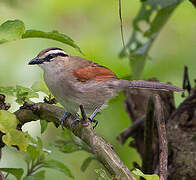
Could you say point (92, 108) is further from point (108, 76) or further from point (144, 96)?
point (144, 96)

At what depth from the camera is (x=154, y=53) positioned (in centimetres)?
499

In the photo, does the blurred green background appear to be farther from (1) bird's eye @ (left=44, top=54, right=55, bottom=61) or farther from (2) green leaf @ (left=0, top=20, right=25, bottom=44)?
(2) green leaf @ (left=0, top=20, right=25, bottom=44)

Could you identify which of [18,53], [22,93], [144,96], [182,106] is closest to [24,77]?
[18,53]

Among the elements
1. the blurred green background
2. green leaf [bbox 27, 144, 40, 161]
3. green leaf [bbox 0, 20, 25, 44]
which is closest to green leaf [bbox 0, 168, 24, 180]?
green leaf [bbox 27, 144, 40, 161]

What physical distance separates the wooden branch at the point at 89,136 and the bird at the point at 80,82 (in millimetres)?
810

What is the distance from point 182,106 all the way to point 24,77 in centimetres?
194

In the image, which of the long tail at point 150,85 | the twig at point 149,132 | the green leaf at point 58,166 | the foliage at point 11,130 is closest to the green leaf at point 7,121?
the foliage at point 11,130

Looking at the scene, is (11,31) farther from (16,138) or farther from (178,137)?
(178,137)

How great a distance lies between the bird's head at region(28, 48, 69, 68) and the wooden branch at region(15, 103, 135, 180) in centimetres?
114

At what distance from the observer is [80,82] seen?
10.1ft

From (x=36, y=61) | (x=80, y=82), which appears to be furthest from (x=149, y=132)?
(x=36, y=61)

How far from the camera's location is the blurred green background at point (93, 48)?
412cm

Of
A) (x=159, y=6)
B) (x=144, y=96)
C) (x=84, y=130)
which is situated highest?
(x=159, y=6)

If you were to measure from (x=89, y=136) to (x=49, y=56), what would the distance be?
A: 1.61 m
